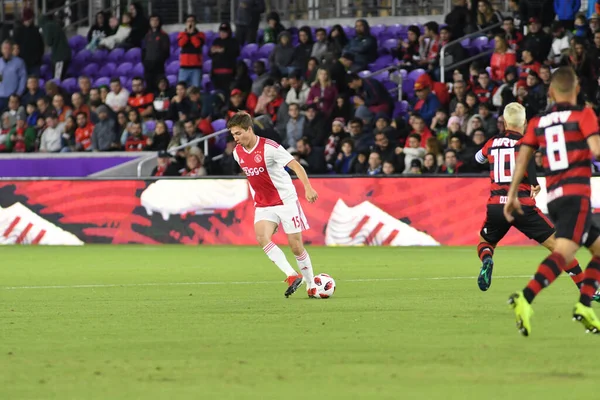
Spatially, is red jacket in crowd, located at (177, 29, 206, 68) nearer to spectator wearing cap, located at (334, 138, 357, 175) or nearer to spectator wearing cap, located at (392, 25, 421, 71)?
spectator wearing cap, located at (392, 25, 421, 71)

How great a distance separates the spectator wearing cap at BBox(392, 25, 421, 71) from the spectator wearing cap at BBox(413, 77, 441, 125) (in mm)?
1780

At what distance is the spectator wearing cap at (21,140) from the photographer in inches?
1094

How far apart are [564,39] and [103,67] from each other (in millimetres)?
11919

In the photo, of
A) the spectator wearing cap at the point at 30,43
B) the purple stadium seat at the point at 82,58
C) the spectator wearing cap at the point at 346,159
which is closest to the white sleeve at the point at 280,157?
the spectator wearing cap at the point at 346,159

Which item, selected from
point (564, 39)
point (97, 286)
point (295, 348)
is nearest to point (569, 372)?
point (295, 348)

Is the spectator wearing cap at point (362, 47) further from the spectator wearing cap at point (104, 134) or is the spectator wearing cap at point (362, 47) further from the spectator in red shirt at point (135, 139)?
the spectator wearing cap at point (104, 134)

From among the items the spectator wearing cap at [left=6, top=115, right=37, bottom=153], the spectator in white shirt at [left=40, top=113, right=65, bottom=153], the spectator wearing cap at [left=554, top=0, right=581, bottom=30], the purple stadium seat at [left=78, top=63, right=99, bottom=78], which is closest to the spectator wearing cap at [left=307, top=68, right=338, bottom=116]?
the spectator wearing cap at [left=554, top=0, right=581, bottom=30]

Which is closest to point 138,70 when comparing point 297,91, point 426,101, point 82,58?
point 82,58

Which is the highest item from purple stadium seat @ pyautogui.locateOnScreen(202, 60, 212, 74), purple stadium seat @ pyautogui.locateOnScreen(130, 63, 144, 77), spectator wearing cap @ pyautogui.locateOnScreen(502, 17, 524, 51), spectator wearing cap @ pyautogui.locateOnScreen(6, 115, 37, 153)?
spectator wearing cap @ pyautogui.locateOnScreen(502, 17, 524, 51)

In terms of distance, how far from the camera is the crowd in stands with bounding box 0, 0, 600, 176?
2255 cm

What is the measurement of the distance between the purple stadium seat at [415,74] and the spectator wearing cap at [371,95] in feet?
4.20

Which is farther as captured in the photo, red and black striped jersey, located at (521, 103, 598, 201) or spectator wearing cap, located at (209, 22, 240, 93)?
spectator wearing cap, located at (209, 22, 240, 93)

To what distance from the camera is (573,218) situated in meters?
8.72

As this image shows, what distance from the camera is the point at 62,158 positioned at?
26703 millimetres
